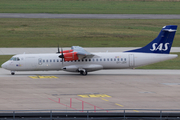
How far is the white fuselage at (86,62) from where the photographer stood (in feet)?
136

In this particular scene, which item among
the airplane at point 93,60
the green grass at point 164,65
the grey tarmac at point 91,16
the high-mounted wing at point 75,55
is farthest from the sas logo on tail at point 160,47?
the grey tarmac at point 91,16

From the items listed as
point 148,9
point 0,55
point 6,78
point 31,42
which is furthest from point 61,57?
point 148,9

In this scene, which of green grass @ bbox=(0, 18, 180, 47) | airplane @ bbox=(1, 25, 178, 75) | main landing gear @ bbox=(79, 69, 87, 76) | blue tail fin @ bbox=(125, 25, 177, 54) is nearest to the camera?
airplane @ bbox=(1, 25, 178, 75)

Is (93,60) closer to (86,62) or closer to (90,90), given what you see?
(86,62)

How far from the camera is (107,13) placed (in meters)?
105

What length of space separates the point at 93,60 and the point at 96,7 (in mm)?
80700

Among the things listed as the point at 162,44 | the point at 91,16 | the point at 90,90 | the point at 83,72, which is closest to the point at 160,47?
the point at 162,44

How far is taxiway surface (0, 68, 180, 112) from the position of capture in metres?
27.0

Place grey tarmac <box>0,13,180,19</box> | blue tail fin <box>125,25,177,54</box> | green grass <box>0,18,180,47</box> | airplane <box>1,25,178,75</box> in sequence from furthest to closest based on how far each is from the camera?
grey tarmac <box>0,13,180,19</box> → green grass <box>0,18,180,47</box> → blue tail fin <box>125,25,177,54</box> → airplane <box>1,25,178,75</box>

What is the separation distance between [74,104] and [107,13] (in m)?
80.7

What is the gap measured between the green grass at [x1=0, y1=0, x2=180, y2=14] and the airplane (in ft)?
216

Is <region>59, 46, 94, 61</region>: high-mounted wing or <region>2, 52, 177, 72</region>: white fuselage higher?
<region>59, 46, 94, 61</region>: high-mounted wing

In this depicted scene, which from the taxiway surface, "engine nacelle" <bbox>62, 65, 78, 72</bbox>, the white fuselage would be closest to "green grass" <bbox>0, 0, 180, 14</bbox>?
the white fuselage

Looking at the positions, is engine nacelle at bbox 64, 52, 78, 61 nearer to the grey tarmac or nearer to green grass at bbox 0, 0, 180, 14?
the grey tarmac
